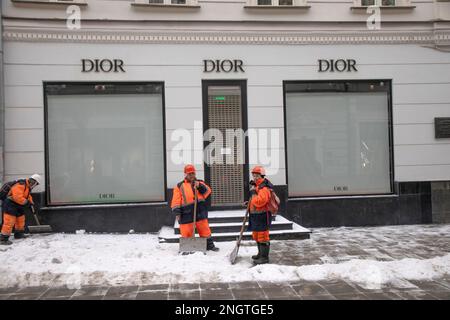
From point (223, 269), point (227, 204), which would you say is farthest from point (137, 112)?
point (223, 269)

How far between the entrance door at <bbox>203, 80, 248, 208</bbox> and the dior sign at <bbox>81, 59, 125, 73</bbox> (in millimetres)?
2185

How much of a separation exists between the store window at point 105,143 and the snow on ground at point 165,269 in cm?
252

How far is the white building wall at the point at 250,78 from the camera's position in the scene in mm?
10602

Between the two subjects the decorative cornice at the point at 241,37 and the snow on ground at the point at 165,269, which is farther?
the decorative cornice at the point at 241,37

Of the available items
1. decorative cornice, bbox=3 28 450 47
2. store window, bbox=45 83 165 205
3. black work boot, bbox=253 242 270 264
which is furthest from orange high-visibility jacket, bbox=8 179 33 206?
black work boot, bbox=253 242 270 264

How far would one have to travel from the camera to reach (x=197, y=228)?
8.80m

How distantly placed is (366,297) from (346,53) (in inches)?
279

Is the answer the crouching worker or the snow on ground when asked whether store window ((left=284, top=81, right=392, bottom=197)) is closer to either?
the snow on ground

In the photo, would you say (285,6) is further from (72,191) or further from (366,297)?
(366,297)

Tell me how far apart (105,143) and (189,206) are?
11.7ft

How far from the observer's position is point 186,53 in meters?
11.1

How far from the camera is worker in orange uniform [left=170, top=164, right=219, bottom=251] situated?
862cm

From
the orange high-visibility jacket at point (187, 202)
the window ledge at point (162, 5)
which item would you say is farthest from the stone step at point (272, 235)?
the window ledge at point (162, 5)

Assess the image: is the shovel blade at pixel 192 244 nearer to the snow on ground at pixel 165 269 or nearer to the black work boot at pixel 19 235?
the snow on ground at pixel 165 269
